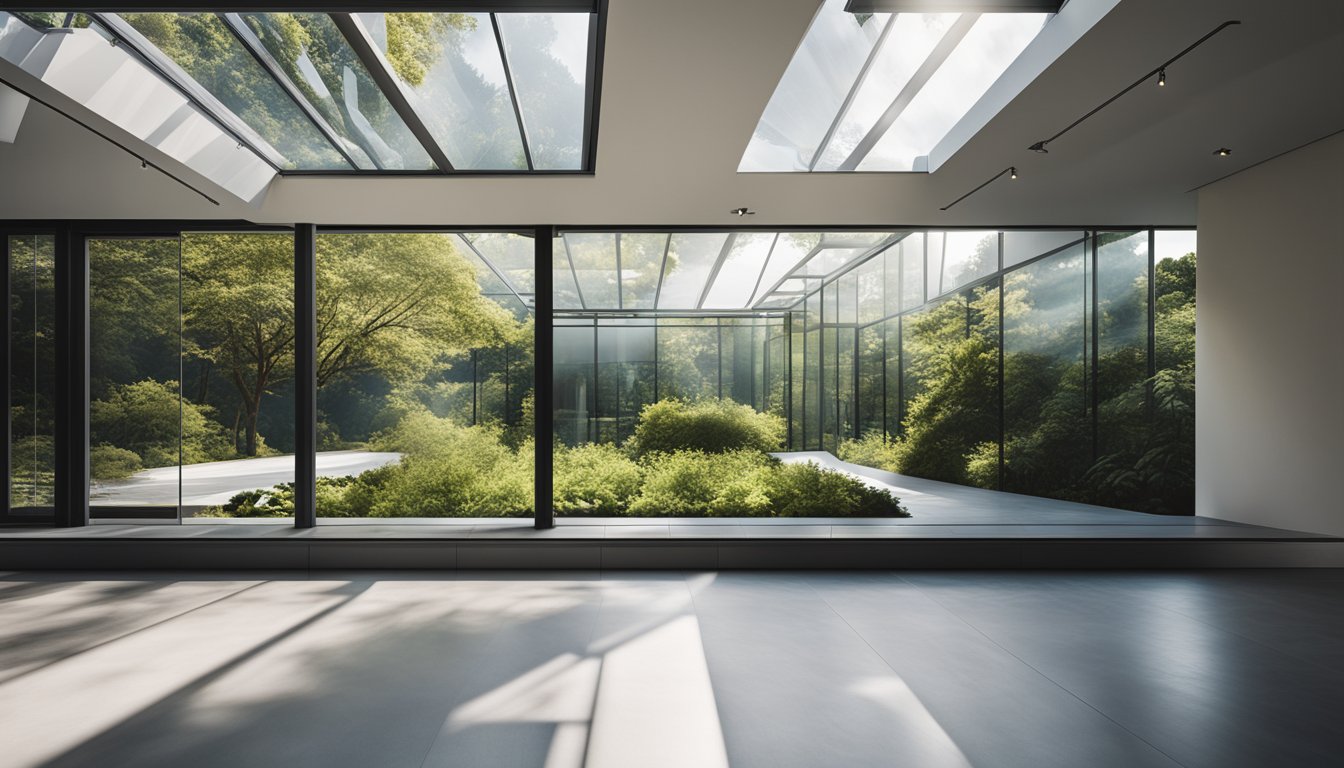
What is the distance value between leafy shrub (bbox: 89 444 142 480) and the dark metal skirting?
1.07 meters

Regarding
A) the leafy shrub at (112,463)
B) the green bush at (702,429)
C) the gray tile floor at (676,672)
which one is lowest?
the gray tile floor at (676,672)

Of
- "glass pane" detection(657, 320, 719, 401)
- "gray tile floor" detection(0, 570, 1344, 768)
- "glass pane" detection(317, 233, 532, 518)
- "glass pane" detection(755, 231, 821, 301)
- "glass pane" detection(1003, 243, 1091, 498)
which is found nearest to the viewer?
"gray tile floor" detection(0, 570, 1344, 768)

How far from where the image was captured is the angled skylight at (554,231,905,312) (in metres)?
8.05

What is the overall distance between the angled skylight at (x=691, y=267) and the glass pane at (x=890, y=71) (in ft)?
7.68

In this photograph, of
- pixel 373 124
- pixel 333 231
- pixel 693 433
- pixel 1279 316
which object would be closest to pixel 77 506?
pixel 333 231

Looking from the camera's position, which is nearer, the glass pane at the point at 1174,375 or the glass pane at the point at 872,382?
the glass pane at the point at 1174,375

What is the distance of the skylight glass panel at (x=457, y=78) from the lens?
4.38 m

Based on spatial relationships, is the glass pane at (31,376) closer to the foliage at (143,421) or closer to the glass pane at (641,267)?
the foliage at (143,421)

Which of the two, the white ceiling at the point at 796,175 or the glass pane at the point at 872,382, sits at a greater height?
the white ceiling at the point at 796,175

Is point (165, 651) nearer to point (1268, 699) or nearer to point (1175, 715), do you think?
point (1175, 715)

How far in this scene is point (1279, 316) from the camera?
6457mm

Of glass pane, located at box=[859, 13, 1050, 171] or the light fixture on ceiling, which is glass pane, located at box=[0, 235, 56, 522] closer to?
glass pane, located at box=[859, 13, 1050, 171]

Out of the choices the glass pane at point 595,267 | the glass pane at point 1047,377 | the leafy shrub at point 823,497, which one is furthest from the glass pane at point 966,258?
the glass pane at point 595,267

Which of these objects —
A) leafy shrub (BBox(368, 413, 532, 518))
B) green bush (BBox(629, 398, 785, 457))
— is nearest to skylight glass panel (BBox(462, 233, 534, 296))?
leafy shrub (BBox(368, 413, 532, 518))
